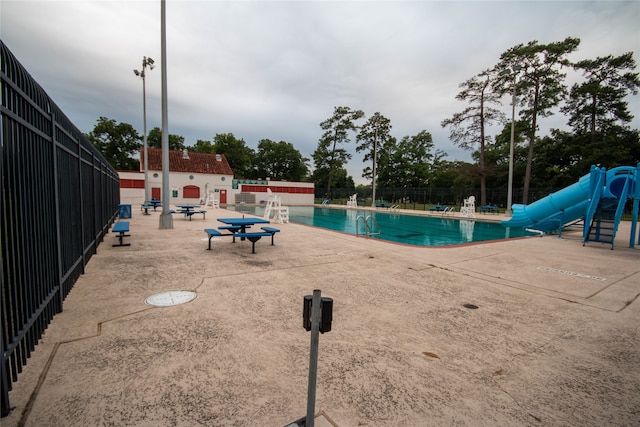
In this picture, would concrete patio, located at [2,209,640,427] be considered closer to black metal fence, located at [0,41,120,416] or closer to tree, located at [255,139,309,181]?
black metal fence, located at [0,41,120,416]

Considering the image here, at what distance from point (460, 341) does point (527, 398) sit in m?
0.93

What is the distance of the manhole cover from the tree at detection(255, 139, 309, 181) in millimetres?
68441

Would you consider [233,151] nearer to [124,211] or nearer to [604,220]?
[124,211]

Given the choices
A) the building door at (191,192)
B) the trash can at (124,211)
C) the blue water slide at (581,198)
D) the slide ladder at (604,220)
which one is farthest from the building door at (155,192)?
the slide ladder at (604,220)

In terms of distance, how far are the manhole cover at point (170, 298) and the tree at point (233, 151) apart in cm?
6296

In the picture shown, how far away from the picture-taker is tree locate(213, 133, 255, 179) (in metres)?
64.1

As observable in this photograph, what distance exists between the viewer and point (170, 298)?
14.3 feet

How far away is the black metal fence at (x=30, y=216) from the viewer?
232 cm

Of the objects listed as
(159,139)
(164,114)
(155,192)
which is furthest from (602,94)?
(159,139)

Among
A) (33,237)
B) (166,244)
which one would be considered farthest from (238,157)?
(33,237)

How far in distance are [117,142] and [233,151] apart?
2210 centimetres

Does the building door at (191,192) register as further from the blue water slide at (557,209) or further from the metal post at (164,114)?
the blue water slide at (557,209)

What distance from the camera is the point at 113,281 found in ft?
16.9

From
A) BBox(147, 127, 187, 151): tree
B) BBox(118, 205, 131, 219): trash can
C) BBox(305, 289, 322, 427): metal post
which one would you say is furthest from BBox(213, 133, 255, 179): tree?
BBox(305, 289, 322, 427): metal post
